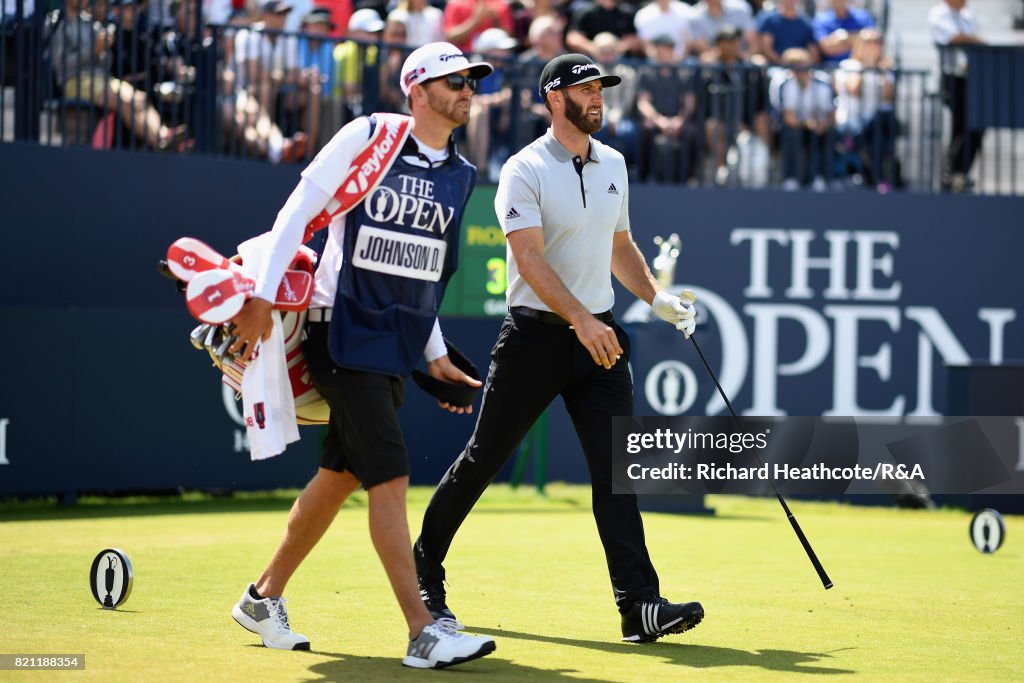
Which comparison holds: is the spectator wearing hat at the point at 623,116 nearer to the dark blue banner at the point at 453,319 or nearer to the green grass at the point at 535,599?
the dark blue banner at the point at 453,319

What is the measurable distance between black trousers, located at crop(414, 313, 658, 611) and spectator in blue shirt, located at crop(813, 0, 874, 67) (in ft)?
37.4

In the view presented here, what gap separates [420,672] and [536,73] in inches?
403

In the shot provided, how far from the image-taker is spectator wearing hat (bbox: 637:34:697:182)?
1528 centimetres

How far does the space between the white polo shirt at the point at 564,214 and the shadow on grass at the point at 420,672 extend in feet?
4.98

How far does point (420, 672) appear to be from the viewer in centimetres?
548

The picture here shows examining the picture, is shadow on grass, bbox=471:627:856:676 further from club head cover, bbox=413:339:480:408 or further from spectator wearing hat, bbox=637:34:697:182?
spectator wearing hat, bbox=637:34:697:182

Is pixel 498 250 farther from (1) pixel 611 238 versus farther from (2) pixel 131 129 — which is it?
(1) pixel 611 238

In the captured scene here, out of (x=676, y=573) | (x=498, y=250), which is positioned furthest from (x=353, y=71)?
(x=676, y=573)

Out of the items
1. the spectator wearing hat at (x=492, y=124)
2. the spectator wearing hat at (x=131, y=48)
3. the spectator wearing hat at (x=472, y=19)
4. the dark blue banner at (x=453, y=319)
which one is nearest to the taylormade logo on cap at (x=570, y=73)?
the dark blue banner at (x=453, y=319)

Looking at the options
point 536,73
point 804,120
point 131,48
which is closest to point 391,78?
point 536,73

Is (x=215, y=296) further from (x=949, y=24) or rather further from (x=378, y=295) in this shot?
(x=949, y=24)

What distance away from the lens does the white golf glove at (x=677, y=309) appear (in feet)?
21.6

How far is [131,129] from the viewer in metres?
13.3

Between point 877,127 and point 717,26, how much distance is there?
2.46 m
